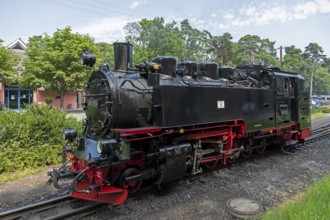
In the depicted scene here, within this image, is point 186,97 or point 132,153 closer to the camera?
point 132,153

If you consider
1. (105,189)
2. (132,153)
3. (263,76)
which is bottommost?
(105,189)

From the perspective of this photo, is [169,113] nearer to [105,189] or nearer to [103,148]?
[103,148]

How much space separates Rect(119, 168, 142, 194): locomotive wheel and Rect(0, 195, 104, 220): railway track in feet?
1.84

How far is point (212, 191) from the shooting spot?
5.67 meters

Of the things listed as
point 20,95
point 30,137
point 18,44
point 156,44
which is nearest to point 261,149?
point 30,137

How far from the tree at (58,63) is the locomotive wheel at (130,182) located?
60.9 ft

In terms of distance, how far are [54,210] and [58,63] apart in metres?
19.5

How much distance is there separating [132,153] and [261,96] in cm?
460

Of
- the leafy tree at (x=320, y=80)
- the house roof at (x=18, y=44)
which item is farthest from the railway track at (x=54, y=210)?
the leafy tree at (x=320, y=80)

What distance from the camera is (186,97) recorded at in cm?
552

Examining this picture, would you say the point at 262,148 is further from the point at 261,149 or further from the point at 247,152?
the point at 247,152

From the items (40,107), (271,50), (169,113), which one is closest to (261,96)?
(169,113)

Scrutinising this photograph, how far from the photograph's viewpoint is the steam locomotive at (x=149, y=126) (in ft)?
15.6

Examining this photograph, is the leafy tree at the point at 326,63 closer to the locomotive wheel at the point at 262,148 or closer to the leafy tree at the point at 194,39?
the leafy tree at the point at 194,39
